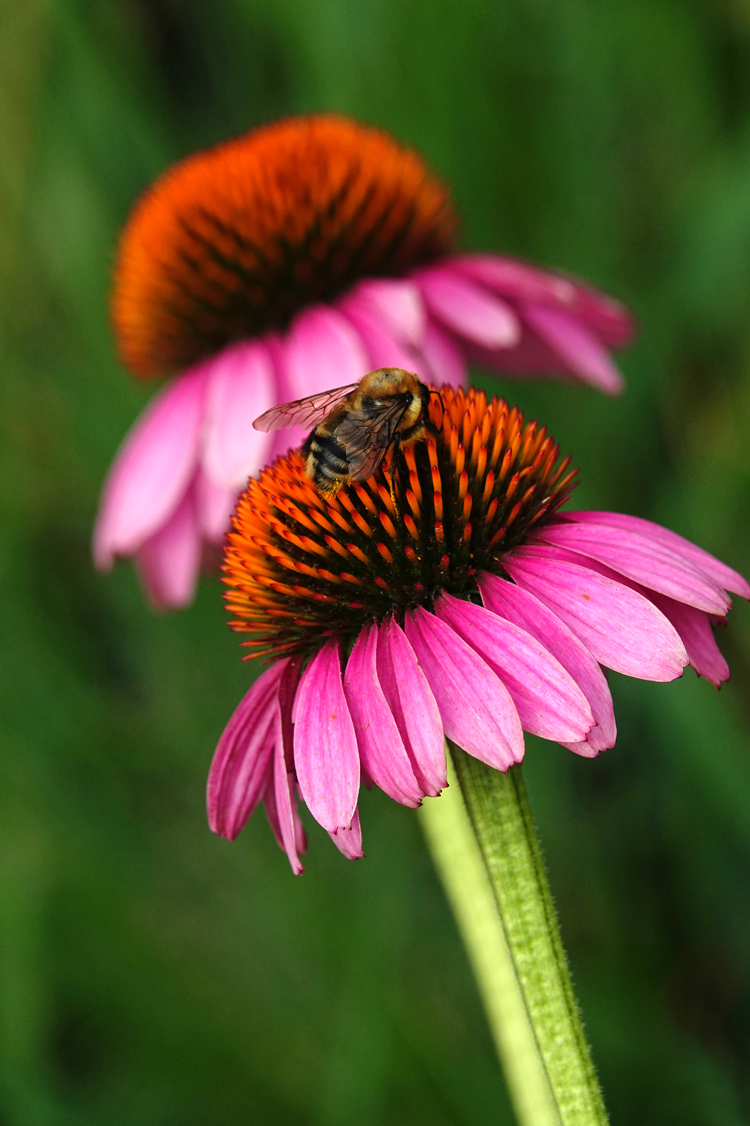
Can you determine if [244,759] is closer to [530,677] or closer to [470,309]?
[530,677]

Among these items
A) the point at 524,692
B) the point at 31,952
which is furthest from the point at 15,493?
the point at 524,692

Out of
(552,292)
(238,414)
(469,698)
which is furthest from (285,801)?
(552,292)

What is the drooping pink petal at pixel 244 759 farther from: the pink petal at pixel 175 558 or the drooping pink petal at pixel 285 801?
the pink petal at pixel 175 558

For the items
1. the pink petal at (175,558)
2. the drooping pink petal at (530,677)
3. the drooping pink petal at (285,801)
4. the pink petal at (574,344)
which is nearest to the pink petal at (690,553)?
the drooping pink petal at (530,677)

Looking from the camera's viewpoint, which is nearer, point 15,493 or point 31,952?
point 31,952

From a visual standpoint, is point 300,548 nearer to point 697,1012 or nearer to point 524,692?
point 524,692
